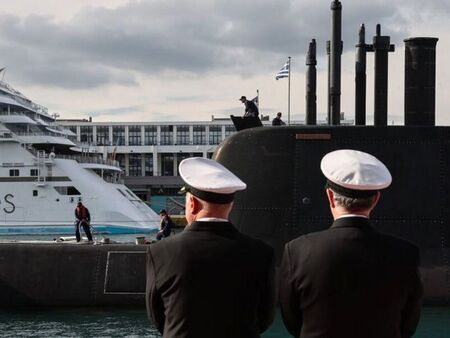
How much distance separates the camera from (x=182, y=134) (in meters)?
84.2

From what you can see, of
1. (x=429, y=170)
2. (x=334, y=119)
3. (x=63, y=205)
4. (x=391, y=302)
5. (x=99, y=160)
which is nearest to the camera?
(x=391, y=302)

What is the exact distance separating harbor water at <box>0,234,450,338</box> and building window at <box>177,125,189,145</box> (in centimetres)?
7024

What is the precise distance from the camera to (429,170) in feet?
37.0

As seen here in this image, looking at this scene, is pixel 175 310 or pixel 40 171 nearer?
pixel 175 310

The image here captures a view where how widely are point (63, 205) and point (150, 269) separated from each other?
41.0m

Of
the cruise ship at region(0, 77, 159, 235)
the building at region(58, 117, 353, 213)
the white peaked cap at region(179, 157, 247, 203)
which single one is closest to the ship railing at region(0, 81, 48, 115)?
the cruise ship at region(0, 77, 159, 235)

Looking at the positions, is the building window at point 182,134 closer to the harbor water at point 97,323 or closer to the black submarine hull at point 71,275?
the black submarine hull at point 71,275

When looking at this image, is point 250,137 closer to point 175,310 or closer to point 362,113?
point 362,113

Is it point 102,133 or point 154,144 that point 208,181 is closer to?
point 154,144

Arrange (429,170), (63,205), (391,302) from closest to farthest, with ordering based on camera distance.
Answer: (391,302)
(429,170)
(63,205)

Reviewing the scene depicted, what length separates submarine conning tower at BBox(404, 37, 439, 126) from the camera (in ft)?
39.0

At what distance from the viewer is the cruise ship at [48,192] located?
4328 centimetres

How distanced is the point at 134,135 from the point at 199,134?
8.37 m

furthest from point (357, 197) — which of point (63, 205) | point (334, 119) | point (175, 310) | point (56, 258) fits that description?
point (63, 205)
